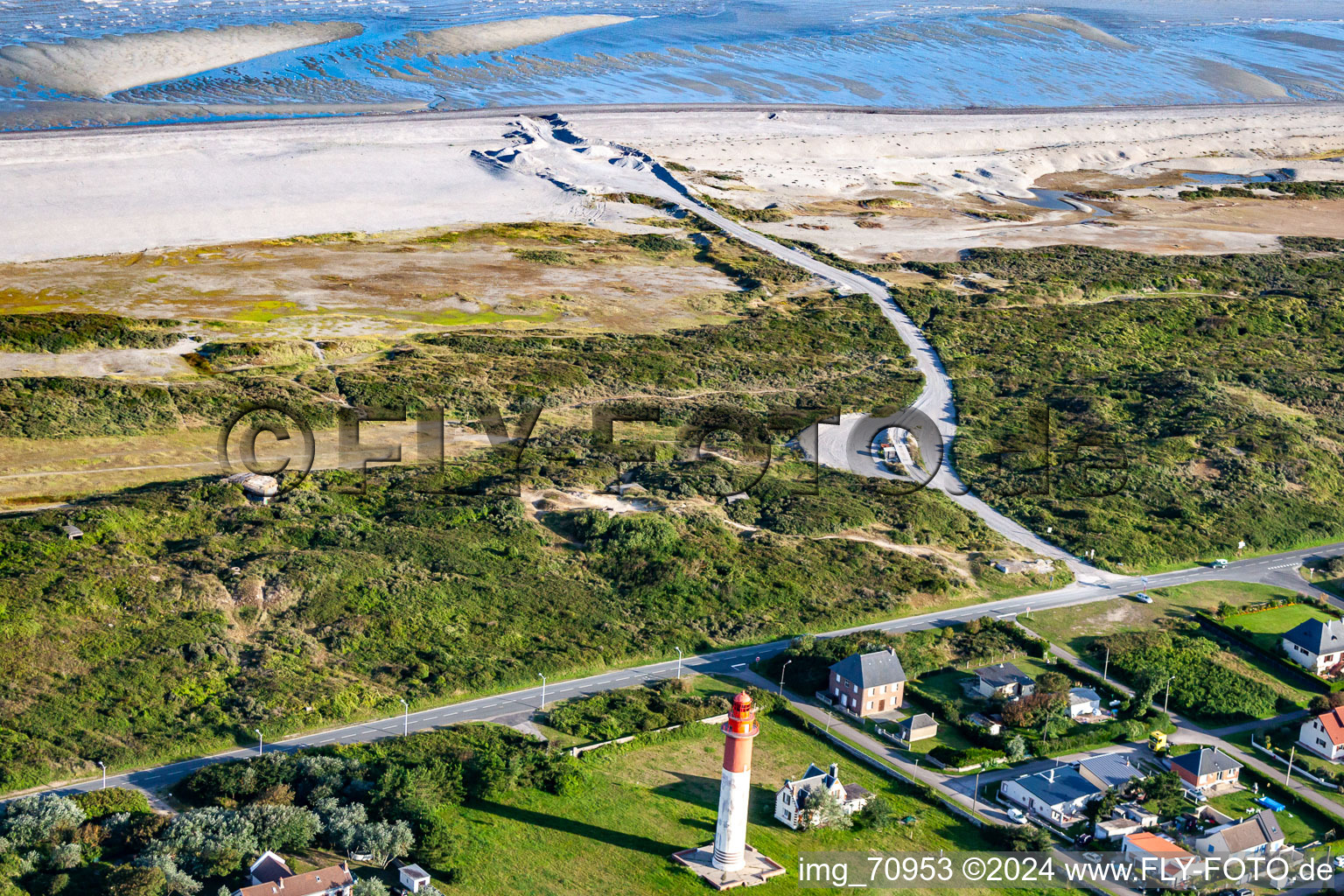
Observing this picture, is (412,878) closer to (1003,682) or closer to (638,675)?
(638,675)

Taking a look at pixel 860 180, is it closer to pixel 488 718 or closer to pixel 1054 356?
pixel 1054 356

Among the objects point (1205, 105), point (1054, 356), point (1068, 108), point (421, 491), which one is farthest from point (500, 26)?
point (421, 491)

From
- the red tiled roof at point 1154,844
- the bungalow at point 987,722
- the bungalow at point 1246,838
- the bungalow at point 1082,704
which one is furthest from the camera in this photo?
the bungalow at point 1082,704

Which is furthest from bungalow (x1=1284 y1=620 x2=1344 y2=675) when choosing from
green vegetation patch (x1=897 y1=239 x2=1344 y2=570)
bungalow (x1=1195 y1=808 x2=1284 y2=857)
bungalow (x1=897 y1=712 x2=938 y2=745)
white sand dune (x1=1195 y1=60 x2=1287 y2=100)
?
white sand dune (x1=1195 y1=60 x2=1287 y2=100)

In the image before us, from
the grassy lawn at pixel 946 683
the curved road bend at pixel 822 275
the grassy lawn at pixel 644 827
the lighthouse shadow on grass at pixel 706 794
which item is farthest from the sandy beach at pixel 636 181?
the lighthouse shadow on grass at pixel 706 794

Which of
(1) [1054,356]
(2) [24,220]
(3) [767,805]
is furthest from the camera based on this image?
(2) [24,220]

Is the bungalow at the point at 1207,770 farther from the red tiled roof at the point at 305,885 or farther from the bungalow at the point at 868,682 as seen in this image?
the red tiled roof at the point at 305,885

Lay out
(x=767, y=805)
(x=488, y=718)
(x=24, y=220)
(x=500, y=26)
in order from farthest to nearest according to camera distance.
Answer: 1. (x=500, y=26)
2. (x=24, y=220)
3. (x=488, y=718)
4. (x=767, y=805)
